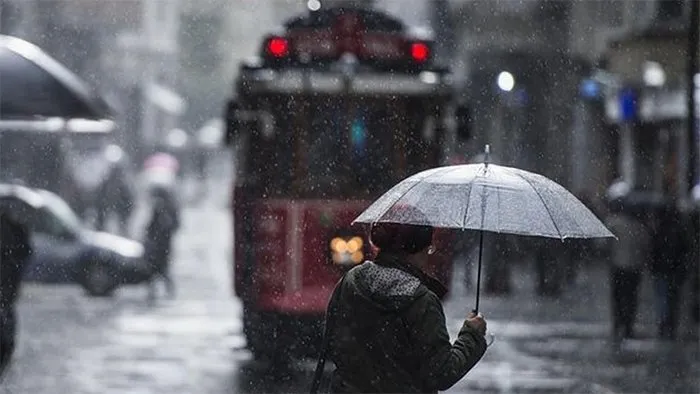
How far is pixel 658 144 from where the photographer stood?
1368 inches

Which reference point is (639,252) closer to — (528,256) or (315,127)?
(315,127)

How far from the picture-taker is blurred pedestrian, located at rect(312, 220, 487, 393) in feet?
22.8

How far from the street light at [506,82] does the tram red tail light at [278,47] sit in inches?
629

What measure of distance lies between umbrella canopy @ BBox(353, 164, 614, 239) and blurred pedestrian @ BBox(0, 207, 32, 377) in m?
6.39

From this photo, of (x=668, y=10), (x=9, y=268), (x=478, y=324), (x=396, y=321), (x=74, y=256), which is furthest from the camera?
Result: (x=668, y=10)

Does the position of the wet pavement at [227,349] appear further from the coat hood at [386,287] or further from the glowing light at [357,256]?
the coat hood at [386,287]

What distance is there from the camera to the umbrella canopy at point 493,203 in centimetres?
748

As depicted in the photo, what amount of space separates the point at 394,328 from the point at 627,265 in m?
13.4

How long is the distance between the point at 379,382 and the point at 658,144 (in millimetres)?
28225

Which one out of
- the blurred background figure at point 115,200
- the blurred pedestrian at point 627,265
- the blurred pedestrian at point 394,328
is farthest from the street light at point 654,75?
the blurred pedestrian at point 394,328

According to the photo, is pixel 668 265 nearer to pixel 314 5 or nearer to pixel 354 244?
pixel 314 5

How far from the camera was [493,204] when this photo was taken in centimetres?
760

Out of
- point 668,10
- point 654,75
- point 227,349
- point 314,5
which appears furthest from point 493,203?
point 654,75

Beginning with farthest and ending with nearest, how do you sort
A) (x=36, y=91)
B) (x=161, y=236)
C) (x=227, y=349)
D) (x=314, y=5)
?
(x=161, y=236) < (x=314, y=5) < (x=227, y=349) < (x=36, y=91)
